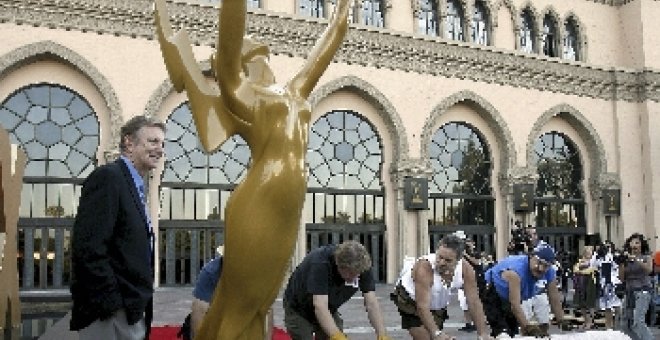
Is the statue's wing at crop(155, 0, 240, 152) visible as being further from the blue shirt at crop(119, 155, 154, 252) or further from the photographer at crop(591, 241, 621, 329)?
the photographer at crop(591, 241, 621, 329)

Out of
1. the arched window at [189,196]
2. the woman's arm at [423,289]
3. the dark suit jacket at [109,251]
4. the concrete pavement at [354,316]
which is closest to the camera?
the dark suit jacket at [109,251]

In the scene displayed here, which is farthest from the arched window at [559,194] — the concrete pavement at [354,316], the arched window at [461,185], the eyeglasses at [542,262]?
the eyeglasses at [542,262]

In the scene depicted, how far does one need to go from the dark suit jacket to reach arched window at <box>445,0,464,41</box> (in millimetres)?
20987

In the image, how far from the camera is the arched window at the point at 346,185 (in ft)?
65.9

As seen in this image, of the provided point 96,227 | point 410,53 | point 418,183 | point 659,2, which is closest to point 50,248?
point 418,183

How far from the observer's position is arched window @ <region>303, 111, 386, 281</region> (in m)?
20.1

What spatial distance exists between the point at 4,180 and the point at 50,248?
1150cm

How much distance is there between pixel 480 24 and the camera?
23516mm

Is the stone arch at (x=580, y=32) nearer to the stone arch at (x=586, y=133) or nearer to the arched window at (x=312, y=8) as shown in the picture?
the stone arch at (x=586, y=133)

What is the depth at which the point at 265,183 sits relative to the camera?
271 cm

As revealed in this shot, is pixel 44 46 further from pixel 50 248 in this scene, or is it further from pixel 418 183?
pixel 418 183

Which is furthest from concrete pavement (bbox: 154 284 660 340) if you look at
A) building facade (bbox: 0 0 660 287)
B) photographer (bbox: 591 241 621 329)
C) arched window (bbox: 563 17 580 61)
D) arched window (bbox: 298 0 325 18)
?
arched window (bbox: 563 17 580 61)

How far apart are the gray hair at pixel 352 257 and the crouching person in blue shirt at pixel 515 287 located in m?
1.48

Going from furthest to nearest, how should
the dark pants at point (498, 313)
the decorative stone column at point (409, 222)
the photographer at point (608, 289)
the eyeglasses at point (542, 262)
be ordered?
the decorative stone column at point (409, 222)
the photographer at point (608, 289)
the dark pants at point (498, 313)
the eyeglasses at point (542, 262)
